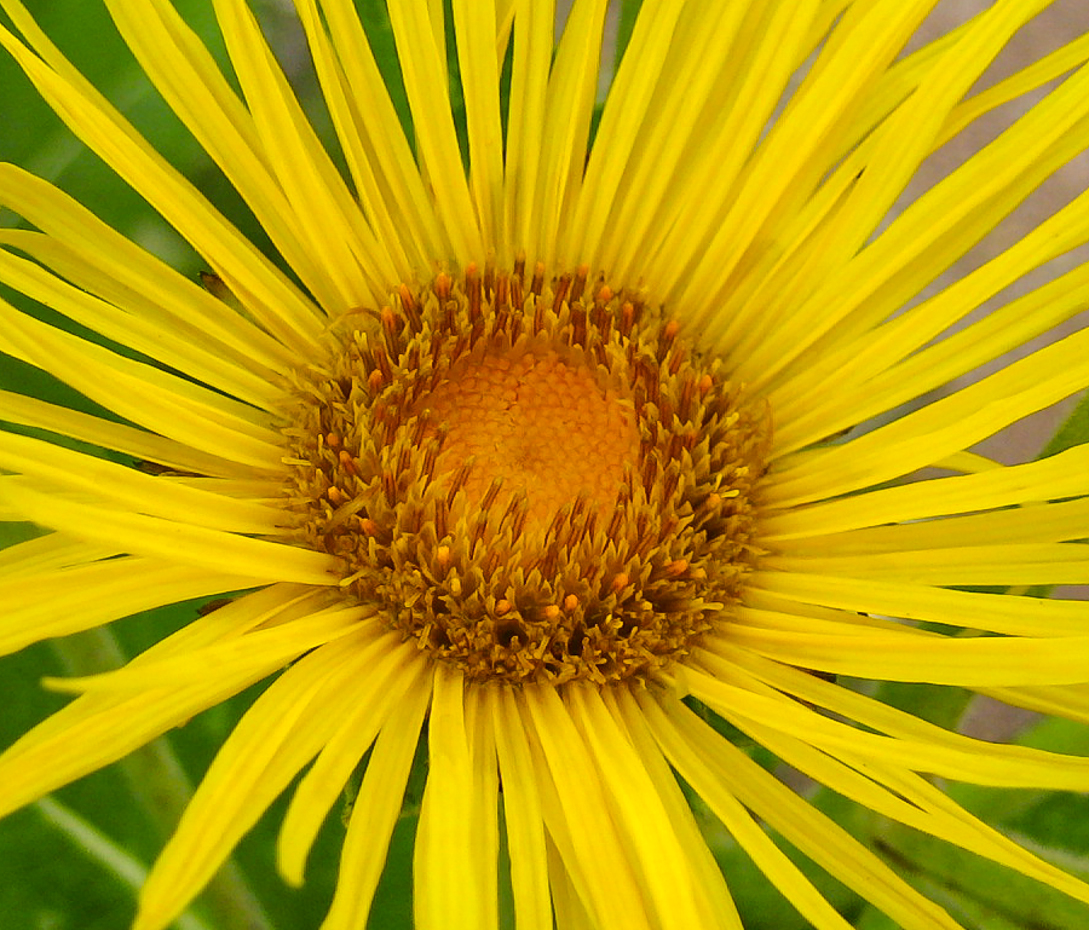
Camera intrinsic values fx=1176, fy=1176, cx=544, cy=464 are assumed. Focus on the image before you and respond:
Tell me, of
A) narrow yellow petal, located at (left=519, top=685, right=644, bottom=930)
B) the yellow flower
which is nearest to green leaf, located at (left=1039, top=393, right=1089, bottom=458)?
the yellow flower

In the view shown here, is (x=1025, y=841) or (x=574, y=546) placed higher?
(x=574, y=546)

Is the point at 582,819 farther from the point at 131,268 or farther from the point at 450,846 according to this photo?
the point at 131,268

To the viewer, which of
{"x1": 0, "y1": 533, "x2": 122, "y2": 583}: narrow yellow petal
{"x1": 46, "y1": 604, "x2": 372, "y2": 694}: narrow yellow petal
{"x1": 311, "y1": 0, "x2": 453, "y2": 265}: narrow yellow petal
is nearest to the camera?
{"x1": 46, "y1": 604, "x2": 372, "y2": 694}: narrow yellow petal

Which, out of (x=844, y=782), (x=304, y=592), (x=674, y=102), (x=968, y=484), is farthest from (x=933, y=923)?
(x=674, y=102)

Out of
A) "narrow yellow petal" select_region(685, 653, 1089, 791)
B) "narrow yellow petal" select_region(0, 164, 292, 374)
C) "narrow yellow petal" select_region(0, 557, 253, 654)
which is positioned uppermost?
"narrow yellow petal" select_region(0, 164, 292, 374)

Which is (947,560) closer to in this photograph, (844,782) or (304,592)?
(844,782)

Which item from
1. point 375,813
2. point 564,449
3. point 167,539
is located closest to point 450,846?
point 375,813

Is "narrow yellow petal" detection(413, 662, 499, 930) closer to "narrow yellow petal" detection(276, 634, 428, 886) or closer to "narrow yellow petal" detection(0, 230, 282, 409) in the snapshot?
"narrow yellow petal" detection(276, 634, 428, 886)
